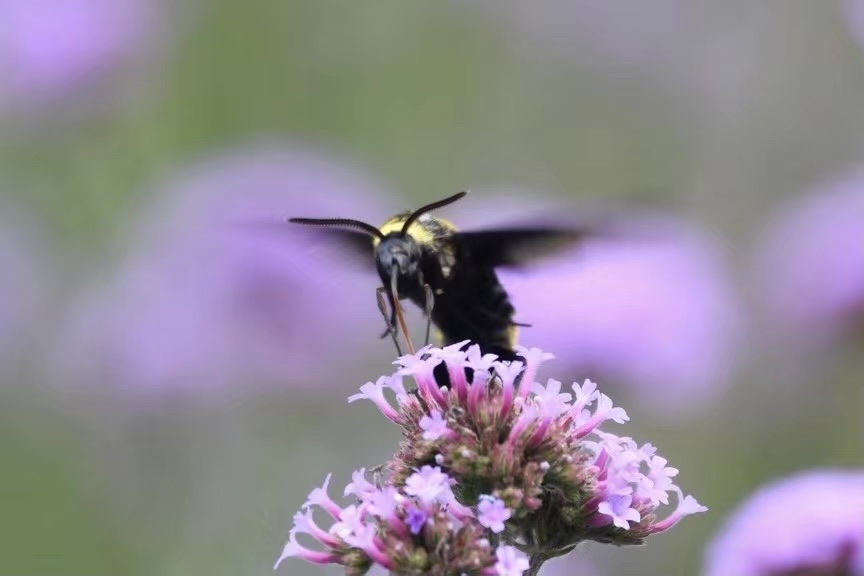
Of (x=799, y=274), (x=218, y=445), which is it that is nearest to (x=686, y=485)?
(x=799, y=274)

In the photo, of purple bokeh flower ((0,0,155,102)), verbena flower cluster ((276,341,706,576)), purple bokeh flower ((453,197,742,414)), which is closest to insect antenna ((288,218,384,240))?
verbena flower cluster ((276,341,706,576))

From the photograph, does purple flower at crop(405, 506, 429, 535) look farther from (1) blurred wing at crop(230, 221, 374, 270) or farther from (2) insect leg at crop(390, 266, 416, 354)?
(1) blurred wing at crop(230, 221, 374, 270)

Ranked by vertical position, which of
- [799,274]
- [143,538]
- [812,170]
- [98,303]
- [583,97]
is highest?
[583,97]

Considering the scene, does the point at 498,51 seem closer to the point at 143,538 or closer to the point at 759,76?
the point at 759,76

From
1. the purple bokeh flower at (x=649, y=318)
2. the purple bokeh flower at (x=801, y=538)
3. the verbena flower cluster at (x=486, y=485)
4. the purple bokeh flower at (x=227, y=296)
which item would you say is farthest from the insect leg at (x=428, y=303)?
the purple bokeh flower at (x=227, y=296)

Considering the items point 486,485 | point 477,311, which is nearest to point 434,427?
point 486,485

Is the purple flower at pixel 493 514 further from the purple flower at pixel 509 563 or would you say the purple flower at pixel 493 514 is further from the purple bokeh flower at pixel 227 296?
the purple bokeh flower at pixel 227 296
